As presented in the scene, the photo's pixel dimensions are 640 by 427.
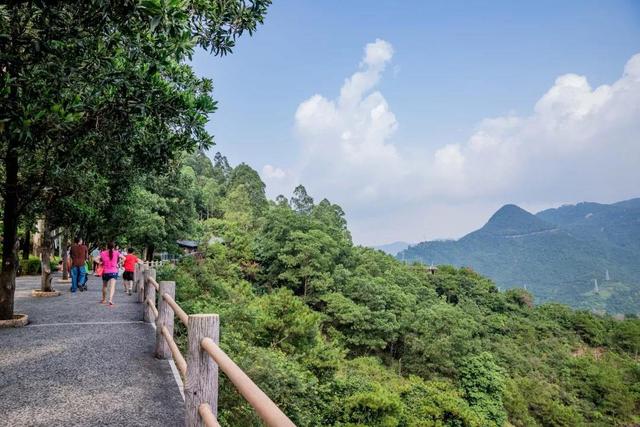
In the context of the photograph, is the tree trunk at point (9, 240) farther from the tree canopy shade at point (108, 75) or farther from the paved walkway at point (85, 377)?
the tree canopy shade at point (108, 75)

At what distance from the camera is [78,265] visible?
12781mm

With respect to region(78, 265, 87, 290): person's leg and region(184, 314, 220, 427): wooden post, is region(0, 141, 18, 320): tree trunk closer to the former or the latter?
region(78, 265, 87, 290): person's leg

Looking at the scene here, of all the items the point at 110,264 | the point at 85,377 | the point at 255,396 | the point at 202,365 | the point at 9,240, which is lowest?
the point at 85,377

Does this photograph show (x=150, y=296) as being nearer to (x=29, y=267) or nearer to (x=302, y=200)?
(x=29, y=267)

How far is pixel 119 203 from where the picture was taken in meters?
12.2

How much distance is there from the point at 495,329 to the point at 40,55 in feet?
168

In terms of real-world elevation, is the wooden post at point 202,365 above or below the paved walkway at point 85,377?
above

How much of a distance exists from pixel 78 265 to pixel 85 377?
383 inches

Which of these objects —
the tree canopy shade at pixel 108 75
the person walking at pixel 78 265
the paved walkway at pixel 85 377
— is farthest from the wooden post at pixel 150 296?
the person walking at pixel 78 265

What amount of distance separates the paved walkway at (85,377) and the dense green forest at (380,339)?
6.16 ft

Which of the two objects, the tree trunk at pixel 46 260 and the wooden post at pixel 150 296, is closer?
the wooden post at pixel 150 296

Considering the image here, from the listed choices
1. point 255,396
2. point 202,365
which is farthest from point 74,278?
point 255,396

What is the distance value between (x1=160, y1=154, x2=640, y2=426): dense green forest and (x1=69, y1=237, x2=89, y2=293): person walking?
2.62 metres

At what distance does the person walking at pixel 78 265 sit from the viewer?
40.9 ft
